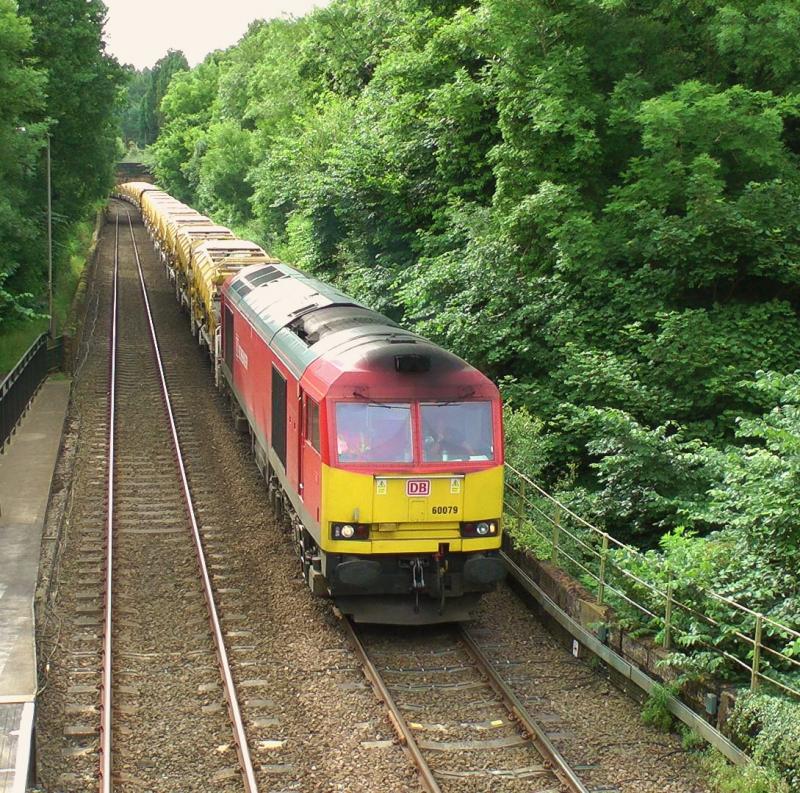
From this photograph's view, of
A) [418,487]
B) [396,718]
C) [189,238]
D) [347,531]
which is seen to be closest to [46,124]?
[189,238]

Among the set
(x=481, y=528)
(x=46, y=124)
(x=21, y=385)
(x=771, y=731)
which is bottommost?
(x=771, y=731)

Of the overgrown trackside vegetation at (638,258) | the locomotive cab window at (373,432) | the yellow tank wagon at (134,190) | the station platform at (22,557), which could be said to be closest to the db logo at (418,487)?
the locomotive cab window at (373,432)

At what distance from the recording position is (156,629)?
12.0 meters

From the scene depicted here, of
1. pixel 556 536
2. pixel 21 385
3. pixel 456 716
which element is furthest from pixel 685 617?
pixel 21 385

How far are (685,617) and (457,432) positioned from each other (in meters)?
3.16

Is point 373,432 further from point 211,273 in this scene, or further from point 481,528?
point 211,273

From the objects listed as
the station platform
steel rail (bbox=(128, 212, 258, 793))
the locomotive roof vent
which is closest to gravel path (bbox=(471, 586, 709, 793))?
steel rail (bbox=(128, 212, 258, 793))

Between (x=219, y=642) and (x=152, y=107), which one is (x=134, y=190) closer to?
(x=152, y=107)

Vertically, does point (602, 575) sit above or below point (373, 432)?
below

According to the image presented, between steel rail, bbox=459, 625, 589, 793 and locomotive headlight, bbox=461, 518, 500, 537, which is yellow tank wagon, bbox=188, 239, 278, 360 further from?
steel rail, bbox=459, 625, 589, 793

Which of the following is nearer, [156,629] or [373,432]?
[373,432]

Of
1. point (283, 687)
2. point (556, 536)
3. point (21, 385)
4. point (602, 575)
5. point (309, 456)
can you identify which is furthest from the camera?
point (21, 385)

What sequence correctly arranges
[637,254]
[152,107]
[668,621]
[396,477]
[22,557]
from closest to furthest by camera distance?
[668,621] → [396,477] → [22,557] → [637,254] → [152,107]

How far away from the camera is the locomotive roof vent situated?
1141cm
